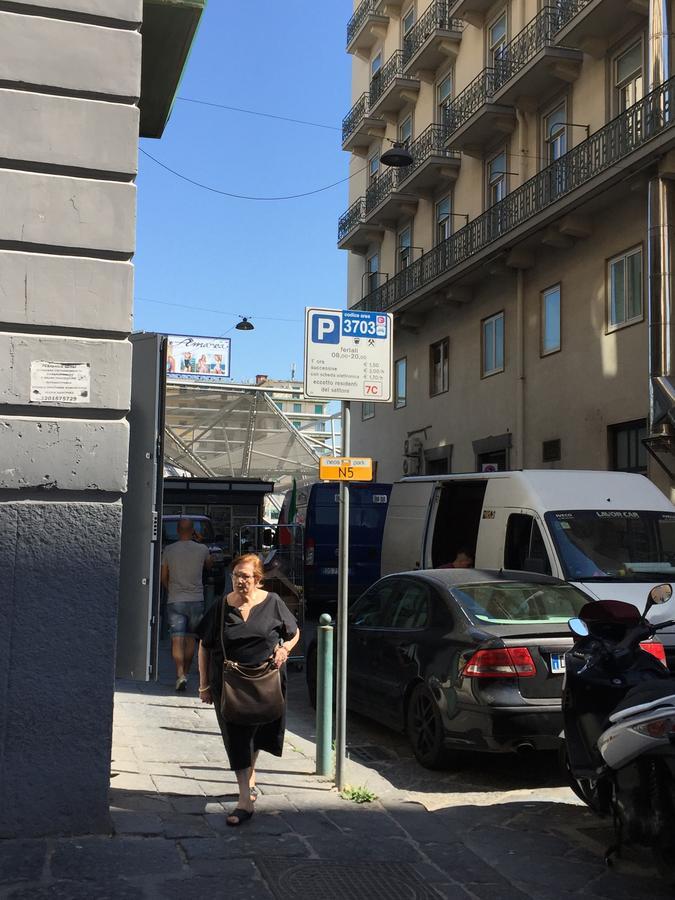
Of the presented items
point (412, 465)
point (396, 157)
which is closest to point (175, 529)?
point (412, 465)

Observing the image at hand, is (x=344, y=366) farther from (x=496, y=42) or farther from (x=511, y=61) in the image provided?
(x=496, y=42)

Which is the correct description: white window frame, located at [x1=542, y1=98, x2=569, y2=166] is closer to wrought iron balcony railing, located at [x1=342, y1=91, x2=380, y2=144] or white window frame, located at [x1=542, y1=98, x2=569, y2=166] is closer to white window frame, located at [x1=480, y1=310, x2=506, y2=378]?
white window frame, located at [x1=480, y1=310, x2=506, y2=378]

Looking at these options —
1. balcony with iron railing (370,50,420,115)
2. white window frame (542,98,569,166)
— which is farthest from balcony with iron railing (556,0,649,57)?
balcony with iron railing (370,50,420,115)

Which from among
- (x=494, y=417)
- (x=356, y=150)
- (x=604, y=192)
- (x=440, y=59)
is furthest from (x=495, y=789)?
(x=356, y=150)

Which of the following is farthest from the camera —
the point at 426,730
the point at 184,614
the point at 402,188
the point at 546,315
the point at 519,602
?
the point at 402,188

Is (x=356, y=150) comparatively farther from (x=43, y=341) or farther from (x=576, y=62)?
(x=43, y=341)

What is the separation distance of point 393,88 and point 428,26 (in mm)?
2307

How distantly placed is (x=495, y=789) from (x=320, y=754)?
4.19 feet

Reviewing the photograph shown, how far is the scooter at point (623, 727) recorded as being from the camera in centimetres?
478

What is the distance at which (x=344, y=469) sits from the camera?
701 cm

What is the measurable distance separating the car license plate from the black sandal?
251cm

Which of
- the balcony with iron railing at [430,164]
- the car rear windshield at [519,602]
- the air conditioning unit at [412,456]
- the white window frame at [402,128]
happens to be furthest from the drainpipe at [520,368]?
the car rear windshield at [519,602]

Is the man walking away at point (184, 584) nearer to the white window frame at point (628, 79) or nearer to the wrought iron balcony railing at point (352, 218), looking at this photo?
the white window frame at point (628, 79)

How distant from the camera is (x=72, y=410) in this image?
5664 millimetres
